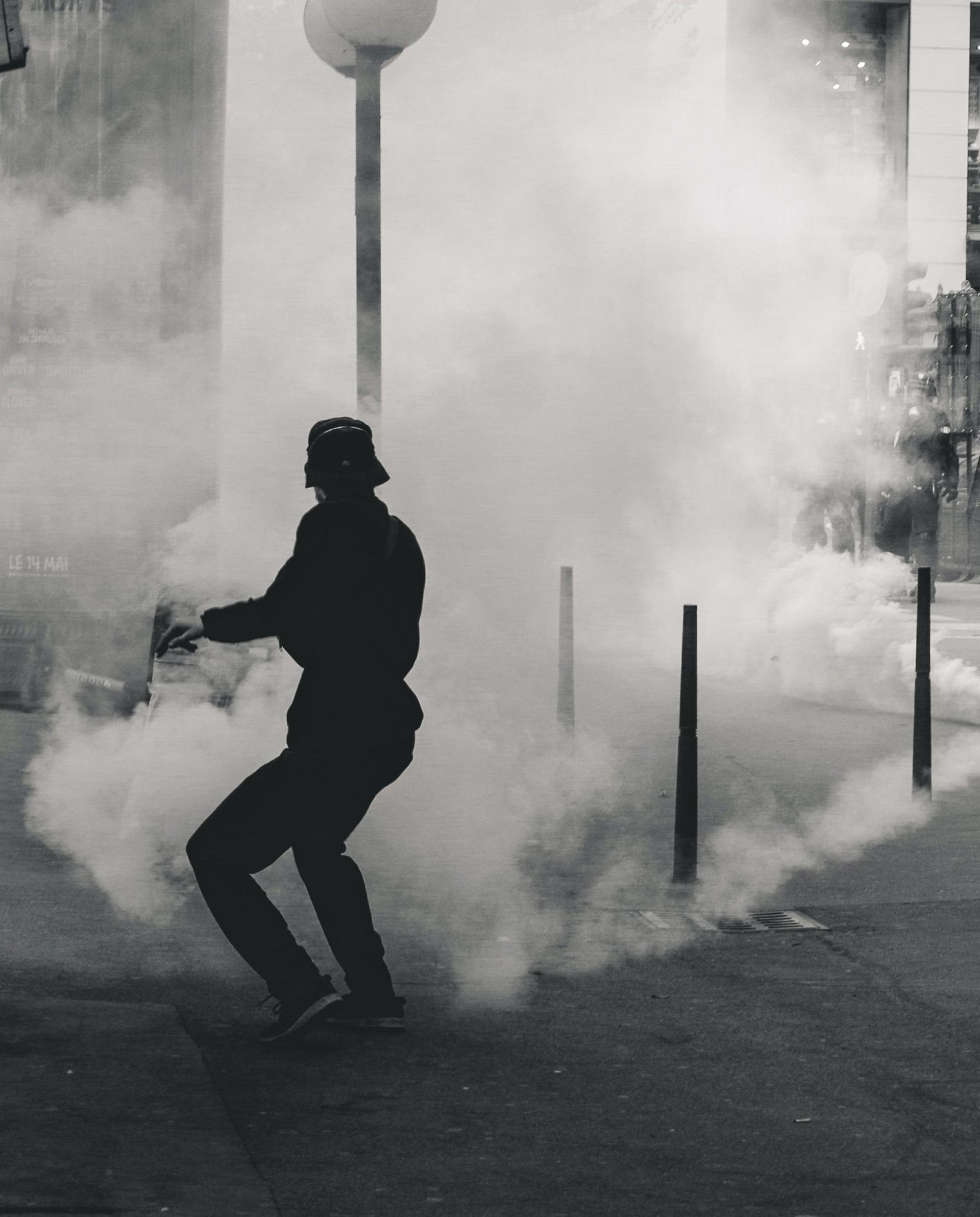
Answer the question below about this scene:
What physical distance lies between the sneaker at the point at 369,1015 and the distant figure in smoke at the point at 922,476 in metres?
16.6

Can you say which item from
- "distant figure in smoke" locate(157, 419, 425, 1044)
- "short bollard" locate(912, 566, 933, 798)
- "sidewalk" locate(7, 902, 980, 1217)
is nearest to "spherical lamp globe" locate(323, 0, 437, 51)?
"short bollard" locate(912, 566, 933, 798)

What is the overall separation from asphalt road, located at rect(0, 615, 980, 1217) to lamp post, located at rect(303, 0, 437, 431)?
223 centimetres

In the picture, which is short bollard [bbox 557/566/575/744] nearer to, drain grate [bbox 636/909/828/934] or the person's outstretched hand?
drain grate [bbox 636/909/828/934]

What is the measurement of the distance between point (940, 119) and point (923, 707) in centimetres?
2389

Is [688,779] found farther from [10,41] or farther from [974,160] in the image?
[974,160]

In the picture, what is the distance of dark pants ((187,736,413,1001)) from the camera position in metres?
3.78

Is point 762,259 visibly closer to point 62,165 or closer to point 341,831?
point 62,165

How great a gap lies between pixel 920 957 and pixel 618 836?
169 cm

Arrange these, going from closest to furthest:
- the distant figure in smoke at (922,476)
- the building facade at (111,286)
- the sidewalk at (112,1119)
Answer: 1. the sidewalk at (112,1119)
2. the building facade at (111,286)
3. the distant figure in smoke at (922,476)

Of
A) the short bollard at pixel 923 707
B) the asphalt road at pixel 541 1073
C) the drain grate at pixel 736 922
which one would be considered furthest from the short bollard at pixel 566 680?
the drain grate at pixel 736 922

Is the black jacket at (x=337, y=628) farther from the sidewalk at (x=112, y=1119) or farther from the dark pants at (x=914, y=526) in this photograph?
the dark pants at (x=914, y=526)

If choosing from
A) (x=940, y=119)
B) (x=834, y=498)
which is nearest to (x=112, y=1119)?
(x=834, y=498)

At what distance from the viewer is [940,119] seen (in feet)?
93.1

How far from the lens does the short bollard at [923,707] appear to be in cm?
661
